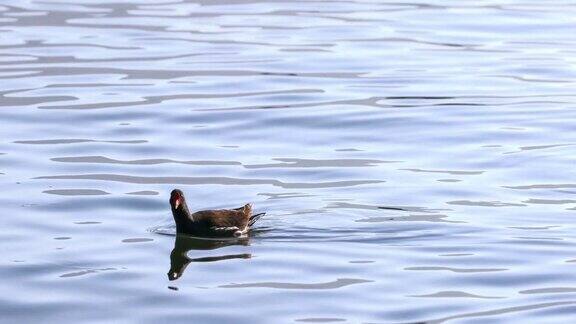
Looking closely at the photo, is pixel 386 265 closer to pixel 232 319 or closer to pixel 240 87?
pixel 232 319

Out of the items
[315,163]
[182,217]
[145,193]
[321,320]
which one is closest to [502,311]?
[321,320]

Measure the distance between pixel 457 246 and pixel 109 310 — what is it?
3.40 metres

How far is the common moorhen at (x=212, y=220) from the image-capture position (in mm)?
15273

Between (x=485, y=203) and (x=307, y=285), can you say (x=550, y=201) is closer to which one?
(x=485, y=203)

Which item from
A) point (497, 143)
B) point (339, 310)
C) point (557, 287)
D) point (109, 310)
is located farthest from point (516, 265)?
point (497, 143)

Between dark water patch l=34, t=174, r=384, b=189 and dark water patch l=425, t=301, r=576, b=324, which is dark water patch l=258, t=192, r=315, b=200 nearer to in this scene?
dark water patch l=34, t=174, r=384, b=189

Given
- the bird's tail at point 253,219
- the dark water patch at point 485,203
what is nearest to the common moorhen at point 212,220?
the bird's tail at point 253,219

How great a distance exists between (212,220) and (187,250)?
17.7 inches

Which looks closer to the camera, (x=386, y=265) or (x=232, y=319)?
(x=232, y=319)

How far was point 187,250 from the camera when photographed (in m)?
15.2

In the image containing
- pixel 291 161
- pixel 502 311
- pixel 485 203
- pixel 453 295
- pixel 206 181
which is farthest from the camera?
pixel 291 161

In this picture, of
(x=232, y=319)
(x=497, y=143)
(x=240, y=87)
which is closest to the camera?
(x=232, y=319)

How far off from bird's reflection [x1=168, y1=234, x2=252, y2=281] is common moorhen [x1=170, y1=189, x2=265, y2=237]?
65 millimetres

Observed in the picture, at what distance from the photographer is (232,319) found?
489 inches
